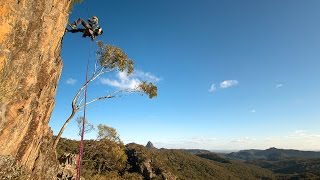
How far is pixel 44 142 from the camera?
20.8 m

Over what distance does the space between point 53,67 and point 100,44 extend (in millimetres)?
10779

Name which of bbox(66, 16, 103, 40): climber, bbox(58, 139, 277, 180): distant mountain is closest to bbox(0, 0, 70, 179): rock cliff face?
bbox(66, 16, 103, 40): climber

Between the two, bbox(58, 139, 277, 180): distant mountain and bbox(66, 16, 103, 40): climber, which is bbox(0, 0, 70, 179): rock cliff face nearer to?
bbox(66, 16, 103, 40): climber

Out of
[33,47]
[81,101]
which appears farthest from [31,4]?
[81,101]

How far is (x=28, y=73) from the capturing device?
15625 mm

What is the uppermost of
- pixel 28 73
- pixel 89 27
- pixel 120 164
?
pixel 89 27

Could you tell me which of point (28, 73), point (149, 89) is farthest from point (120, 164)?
point (28, 73)

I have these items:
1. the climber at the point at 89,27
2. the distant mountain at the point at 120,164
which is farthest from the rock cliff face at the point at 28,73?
the distant mountain at the point at 120,164

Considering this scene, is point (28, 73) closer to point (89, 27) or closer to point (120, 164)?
point (89, 27)

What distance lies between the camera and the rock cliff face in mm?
13828

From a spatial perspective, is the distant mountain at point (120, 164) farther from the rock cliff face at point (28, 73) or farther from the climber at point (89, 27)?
the climber at point (89, 27)

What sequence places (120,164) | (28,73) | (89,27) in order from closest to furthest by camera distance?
(28,73) → (89,27) → (120,164)

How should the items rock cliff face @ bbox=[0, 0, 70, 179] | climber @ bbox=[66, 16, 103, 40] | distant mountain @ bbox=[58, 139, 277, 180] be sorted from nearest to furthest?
rock cliff face @ bbox=[0, 0, 70, 179] → climber @ bbox=[66, 16, 103, 40] → distant mountain @ bbox=[58, 139, 277, 180]

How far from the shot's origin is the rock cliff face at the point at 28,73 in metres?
13.8
